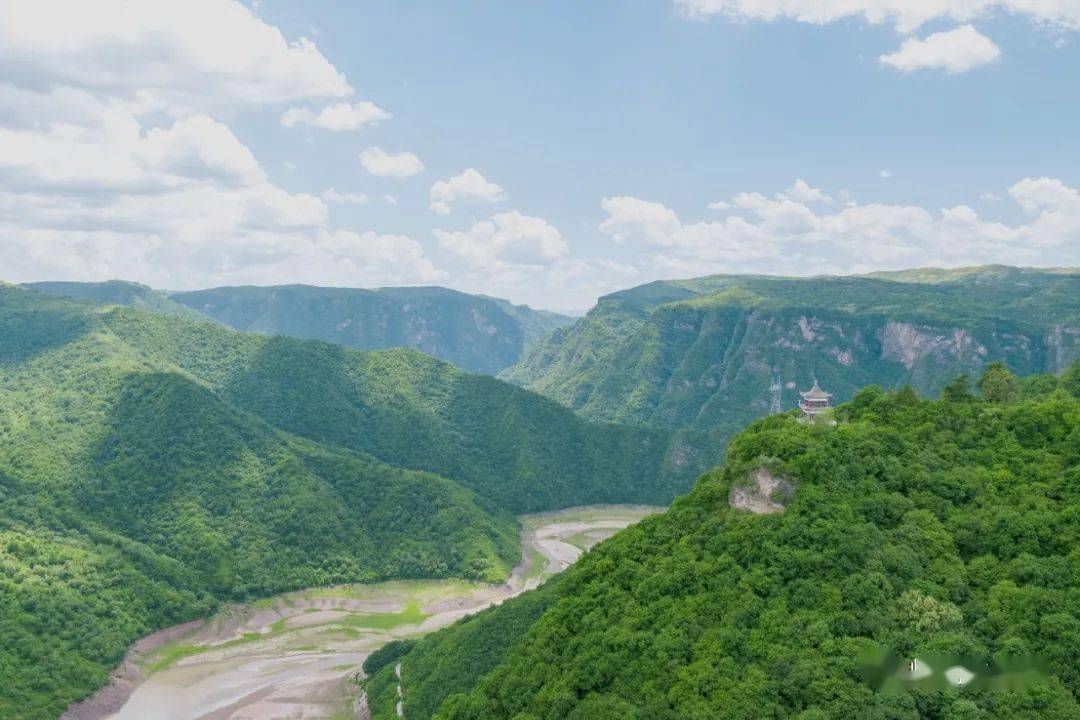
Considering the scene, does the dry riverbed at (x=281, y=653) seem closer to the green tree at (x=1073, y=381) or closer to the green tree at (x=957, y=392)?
the green tree at (x=957, y=392)

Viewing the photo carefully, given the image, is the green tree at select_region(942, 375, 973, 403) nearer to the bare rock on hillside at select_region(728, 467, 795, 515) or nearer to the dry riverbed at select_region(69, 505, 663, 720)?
the bare rock on hillside at select_region(728, 467, 795, 515)

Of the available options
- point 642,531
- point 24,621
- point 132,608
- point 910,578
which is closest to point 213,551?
point 132,608

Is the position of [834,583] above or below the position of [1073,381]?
below

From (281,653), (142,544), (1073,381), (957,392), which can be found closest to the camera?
(957,392)

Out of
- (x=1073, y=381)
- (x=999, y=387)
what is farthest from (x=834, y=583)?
(x=1073, y=381)

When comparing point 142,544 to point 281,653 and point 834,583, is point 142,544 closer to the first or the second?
point 281,653

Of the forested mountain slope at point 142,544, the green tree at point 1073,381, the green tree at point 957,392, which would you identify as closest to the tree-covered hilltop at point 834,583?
the green tree at point 957,392
